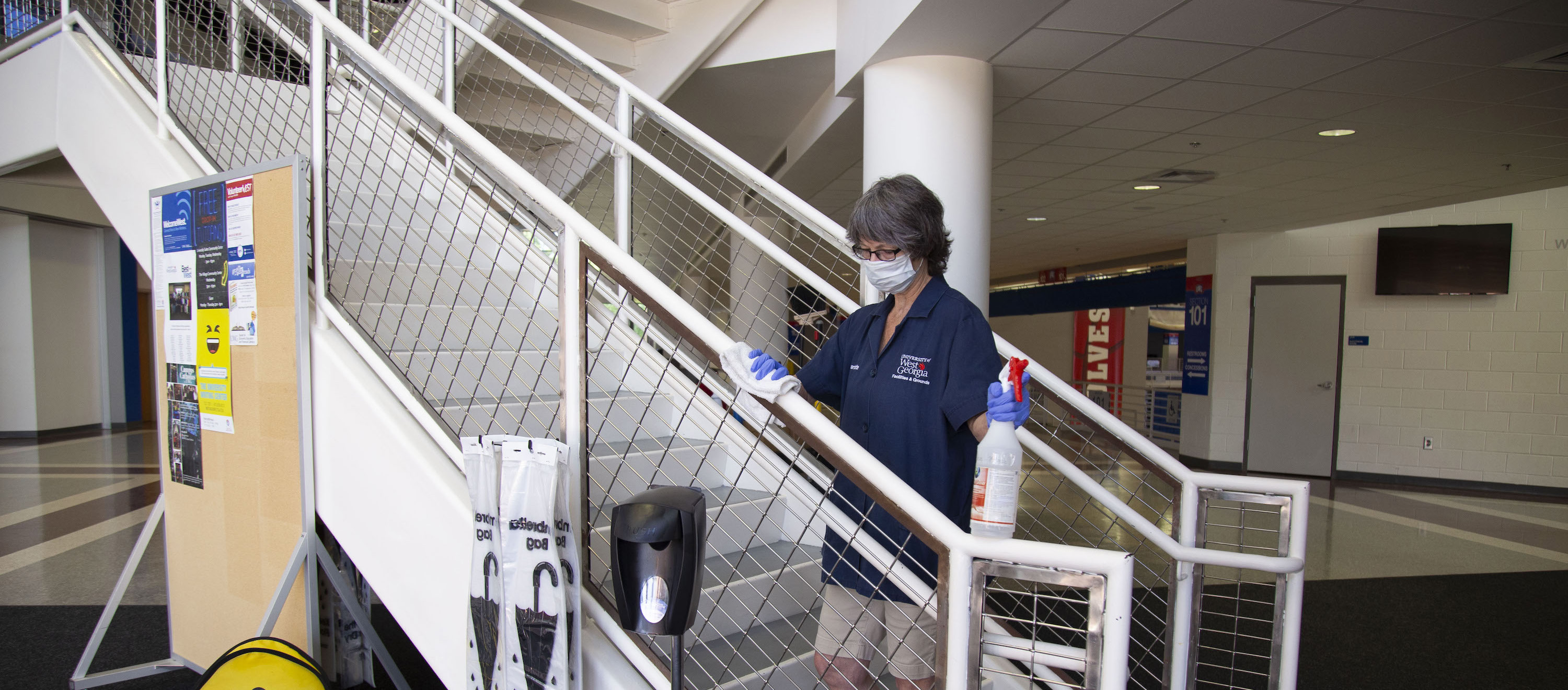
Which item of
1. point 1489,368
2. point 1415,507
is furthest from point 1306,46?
point 1489,368

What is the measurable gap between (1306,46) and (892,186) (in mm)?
2581

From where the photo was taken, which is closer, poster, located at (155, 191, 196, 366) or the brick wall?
poster, located at (155, 191, 196, 366)

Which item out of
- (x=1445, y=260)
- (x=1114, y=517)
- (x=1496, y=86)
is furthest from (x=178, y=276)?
(x=1445, y=260)

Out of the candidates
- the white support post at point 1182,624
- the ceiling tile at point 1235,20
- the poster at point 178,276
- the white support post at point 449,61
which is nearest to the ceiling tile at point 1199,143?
the ceiling tile at point 1235,20

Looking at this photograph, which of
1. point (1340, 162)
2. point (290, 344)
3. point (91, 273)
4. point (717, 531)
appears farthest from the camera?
point (91, 273)

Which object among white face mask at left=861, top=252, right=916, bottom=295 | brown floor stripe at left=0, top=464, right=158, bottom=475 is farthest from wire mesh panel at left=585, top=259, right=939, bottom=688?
brown floor stripe at left=0, top=464, right=158, bottom=475

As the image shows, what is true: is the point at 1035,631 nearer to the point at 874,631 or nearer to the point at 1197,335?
the point at 874,631

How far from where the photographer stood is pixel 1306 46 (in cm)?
317

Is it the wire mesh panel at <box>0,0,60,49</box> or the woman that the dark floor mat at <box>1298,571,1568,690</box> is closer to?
the woman

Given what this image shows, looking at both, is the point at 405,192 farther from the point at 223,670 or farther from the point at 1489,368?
the point at 1489,368

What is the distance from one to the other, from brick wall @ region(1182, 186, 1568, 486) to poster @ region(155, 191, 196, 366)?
8.84m

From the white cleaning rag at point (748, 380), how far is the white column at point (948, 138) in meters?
2.10

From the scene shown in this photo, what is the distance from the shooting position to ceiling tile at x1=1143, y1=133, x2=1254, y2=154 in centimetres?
459

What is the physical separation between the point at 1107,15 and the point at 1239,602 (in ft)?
7.60
